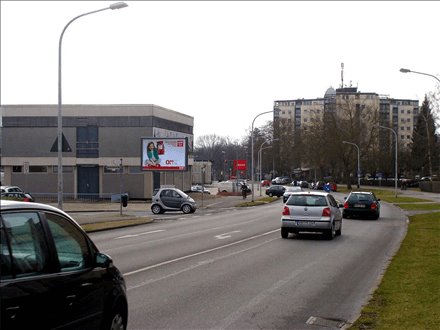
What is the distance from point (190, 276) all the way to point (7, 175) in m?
49.2

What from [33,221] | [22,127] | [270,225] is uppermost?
[22,127]

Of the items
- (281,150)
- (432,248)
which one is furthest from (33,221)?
(281,150)

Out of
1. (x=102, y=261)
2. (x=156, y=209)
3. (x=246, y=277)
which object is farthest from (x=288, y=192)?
(x=102, y=261)

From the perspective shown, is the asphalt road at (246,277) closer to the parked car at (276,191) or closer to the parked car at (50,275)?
the parked car at (50,275)

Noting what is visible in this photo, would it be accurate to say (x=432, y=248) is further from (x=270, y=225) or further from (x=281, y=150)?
(x=281, y=150)

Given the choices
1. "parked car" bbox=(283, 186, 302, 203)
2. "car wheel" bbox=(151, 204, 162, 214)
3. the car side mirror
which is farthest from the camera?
"parked car" bbox=(283, 186, 302, 203)

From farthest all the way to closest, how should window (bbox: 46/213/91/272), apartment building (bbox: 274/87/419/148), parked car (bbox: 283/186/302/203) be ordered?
apartment building (bbox: 274/87/419/148) < parked car (bbox: 283/186/302/203) < window (bbox: 46/213/91/272)

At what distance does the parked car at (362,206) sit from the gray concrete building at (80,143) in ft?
91.7

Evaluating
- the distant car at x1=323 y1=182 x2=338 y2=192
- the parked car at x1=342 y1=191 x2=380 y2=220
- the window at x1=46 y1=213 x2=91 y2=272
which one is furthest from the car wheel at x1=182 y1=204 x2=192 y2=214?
the window at x1=46 y1=213 x2=91 y2=272

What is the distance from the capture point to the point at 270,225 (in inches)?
1016

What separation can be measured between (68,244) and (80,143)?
53.2 meters

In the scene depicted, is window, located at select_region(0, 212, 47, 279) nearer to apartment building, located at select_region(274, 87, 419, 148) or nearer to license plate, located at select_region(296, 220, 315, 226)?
license plate, located at select_region(296, 220, 315, 226)

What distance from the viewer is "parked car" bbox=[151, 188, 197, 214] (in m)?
37.7

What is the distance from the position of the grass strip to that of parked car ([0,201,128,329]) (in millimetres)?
3576
